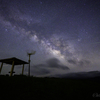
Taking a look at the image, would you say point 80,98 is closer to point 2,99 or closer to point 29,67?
point 2,99

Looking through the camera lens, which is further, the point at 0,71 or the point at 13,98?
the point at 0,71

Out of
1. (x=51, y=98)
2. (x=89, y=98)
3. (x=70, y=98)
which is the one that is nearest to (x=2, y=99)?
(x=51, y=98)

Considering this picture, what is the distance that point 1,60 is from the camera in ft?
46.4

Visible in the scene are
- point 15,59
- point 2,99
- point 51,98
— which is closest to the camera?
point 2,99

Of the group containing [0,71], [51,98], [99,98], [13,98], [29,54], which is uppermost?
[29,54]

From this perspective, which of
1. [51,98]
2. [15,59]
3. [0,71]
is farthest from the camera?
[0,71]

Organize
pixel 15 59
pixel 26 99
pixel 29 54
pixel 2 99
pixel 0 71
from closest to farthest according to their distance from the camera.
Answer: pixel 2 99, pixel 26 99, pixel 15 59, pixel 0 71, pixel 29 54

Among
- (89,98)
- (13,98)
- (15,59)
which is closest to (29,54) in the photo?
(15,59)

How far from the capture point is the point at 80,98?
5289 mm

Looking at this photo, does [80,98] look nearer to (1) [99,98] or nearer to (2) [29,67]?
(1) [99,98]

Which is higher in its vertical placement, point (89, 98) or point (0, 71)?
point (0, 71)

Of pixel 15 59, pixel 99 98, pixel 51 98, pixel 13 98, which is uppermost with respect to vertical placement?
pixel 15 59

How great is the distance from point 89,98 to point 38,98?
390cm

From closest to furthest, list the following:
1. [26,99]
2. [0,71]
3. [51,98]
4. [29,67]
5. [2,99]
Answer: [2,99], [26,99], [51,98], [0,71], [29,67]
